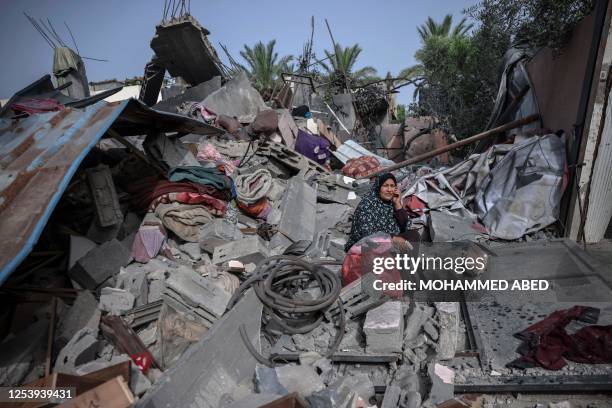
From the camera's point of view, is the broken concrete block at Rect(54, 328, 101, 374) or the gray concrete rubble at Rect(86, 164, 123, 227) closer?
the broken concrete block at Rect(54, 328, 101, 374)

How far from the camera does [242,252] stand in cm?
460

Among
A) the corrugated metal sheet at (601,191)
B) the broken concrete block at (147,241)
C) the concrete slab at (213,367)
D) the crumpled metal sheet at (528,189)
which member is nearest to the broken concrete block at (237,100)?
the broken concrete block at (147,241)

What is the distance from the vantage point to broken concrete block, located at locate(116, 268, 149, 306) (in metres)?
3.62

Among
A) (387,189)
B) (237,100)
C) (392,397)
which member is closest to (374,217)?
(387,189)

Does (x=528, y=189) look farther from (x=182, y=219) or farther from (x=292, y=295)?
(x=182, y=219)

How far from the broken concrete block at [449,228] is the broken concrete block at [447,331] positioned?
6.90ft

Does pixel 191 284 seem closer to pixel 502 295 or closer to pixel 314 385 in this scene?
pixel 314 385

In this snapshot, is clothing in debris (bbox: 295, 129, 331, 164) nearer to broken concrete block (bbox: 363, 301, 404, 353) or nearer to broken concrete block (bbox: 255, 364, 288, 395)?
broken concrete block (bbox: 363, 301, 404, 353)

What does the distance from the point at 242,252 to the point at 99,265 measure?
155cm

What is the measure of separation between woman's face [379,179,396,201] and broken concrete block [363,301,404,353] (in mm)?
1498

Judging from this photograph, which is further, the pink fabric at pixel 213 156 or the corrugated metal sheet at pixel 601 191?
the pink fabric at pixel 213 156

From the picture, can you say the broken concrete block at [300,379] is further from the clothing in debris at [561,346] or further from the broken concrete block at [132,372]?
the clothing in debris at [561,346]

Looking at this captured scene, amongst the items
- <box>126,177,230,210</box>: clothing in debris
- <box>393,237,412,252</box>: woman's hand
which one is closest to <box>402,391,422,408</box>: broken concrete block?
<box>393,237,412,252</box>: woman's hand

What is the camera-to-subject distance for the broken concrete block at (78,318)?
3.11 metres
